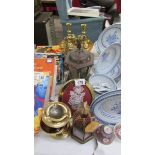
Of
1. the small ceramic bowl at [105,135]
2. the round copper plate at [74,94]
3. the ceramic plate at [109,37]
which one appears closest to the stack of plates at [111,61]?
the ceramic plate at [109,37]

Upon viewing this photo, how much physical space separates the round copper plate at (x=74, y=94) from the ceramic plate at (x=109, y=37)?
1.62 ft

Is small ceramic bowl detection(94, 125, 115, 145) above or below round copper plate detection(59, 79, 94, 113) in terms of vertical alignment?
below

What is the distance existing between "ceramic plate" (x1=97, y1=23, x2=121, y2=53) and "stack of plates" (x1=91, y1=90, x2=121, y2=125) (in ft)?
1.73

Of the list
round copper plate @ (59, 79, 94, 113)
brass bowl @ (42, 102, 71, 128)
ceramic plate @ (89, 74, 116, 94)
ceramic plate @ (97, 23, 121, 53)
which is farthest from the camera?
ceramic plate @ (97, 23, 121, 53)

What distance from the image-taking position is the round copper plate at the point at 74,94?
1.03 m

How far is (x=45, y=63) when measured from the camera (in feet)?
3.92

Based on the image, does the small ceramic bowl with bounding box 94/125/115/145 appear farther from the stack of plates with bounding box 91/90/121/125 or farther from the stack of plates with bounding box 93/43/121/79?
the stack of plates with bounding box 93/43/121/79

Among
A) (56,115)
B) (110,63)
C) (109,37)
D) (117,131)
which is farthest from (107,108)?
(109,37)

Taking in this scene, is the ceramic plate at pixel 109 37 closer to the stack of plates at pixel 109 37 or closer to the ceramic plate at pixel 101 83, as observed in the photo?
the stack of plates at pixel 109 37

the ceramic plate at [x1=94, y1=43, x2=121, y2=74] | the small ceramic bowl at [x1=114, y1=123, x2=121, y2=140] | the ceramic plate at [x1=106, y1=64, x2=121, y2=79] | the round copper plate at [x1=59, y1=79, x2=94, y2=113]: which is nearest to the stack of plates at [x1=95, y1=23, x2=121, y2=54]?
the ceramic plate at [x1=94, y1=43, x2=121, y2=74]

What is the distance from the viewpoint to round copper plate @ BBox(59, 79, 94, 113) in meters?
1.03

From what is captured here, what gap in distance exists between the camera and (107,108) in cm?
102
